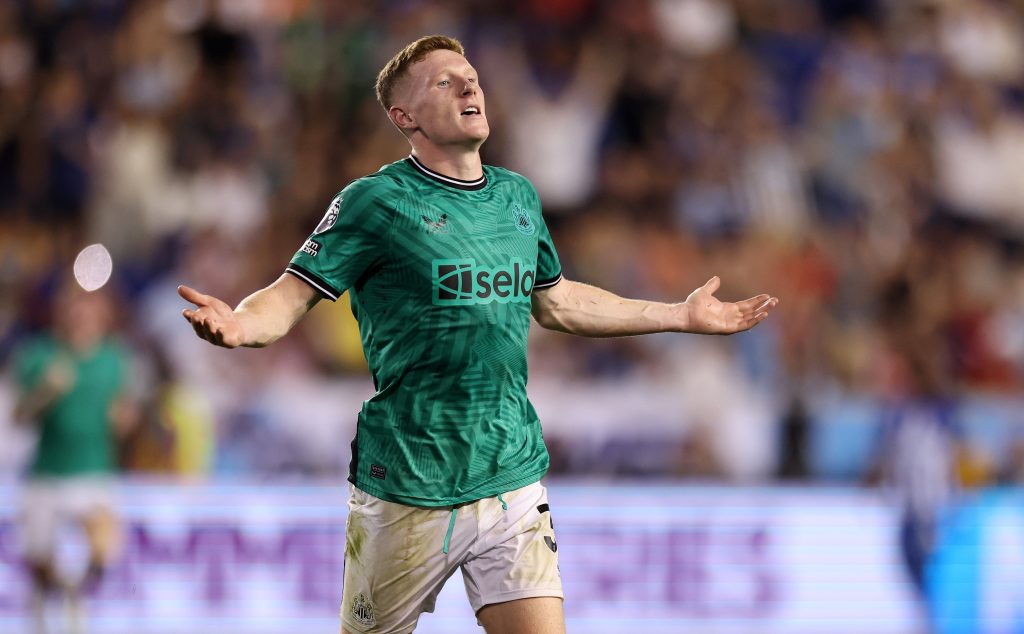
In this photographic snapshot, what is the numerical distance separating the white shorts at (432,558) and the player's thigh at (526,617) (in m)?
0.02

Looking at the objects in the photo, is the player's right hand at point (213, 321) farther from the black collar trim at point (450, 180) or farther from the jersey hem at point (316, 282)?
the black collar trim at point (450, 180)

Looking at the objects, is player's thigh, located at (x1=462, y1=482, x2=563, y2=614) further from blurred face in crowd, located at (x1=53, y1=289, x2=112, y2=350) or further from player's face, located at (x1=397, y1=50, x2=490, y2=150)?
blurred face in crowd, located at (x1=53, y1=289, x2=112, y2=350)

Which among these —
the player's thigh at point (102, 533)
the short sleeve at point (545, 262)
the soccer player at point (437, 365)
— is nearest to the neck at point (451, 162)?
the soccer player at point (437, 365)

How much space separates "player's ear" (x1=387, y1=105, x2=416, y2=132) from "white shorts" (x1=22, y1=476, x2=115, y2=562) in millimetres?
5987

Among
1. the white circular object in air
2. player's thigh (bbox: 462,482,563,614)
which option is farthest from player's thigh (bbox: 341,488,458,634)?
the white circular object in air

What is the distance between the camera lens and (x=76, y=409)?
32.8 feet

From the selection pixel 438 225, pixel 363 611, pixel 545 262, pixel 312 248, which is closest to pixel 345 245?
pixel 312 248

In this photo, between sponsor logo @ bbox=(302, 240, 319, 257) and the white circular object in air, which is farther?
the white circular object in air

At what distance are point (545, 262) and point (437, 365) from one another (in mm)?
595

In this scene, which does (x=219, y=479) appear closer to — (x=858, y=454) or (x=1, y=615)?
(x=1, y=615)

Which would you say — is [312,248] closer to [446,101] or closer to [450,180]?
[450,180]

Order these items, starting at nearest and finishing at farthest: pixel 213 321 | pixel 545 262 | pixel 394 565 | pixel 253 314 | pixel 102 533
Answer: pixel 213 321 < pixel 253 314 < pixel 394 565 < pixel 545 262 < pixel 102 533

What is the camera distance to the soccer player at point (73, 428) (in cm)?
959

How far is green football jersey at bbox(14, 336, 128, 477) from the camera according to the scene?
9930 mm
